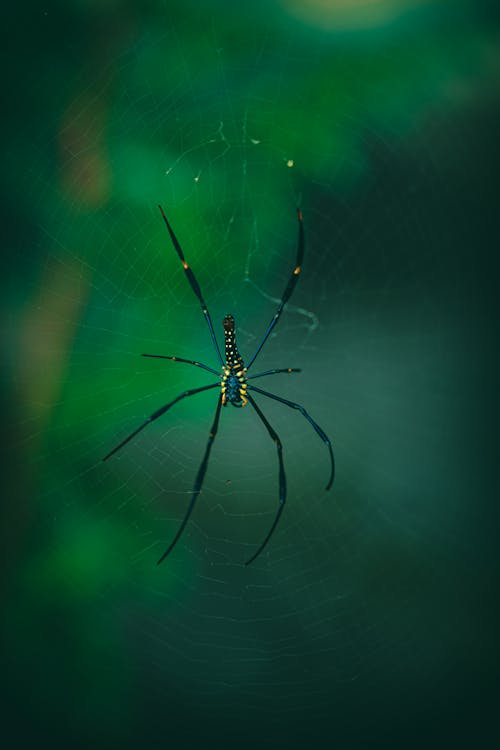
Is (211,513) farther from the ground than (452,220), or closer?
closer

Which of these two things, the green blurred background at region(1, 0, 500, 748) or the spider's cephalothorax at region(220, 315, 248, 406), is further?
the green blurred background at region(1, 0, 500, 748)

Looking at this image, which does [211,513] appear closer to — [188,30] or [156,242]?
[156,242]

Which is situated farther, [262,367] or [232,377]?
[262,367]

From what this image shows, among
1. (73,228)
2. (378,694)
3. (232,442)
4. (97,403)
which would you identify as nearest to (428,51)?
(73,228)

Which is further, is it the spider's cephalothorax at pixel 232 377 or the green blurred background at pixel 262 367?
the green blurred background at pixel 262 367
